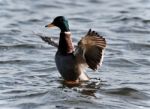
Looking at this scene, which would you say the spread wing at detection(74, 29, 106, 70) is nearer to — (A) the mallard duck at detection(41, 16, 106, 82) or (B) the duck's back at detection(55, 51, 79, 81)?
(A) the mallard duck at detection(41, 16, 106, 82)

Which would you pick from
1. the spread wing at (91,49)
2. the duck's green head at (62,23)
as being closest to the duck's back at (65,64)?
the spread wing at (91,49)

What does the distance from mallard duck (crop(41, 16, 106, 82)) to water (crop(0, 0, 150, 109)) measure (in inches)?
9.5

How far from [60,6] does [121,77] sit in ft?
24.2

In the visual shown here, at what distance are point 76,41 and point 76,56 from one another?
12.4 ft

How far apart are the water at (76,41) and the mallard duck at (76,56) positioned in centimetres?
24

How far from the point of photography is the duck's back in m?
11.8

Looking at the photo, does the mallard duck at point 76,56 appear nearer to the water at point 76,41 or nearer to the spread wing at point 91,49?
the spread wing at point 91,49

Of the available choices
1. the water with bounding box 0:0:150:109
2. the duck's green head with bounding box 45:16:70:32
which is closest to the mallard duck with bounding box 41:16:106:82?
the duck's green head with bounding box 45:16:70:32

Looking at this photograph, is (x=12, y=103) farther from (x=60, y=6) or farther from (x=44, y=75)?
(x=60, y=6)

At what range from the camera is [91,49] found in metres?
11.7

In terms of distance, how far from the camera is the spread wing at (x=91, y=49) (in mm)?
11359

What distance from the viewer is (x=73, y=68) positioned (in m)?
12.0

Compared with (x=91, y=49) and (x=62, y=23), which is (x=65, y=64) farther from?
(x=62, y=23)

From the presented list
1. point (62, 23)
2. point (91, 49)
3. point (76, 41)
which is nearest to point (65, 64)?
point (91, 49)
